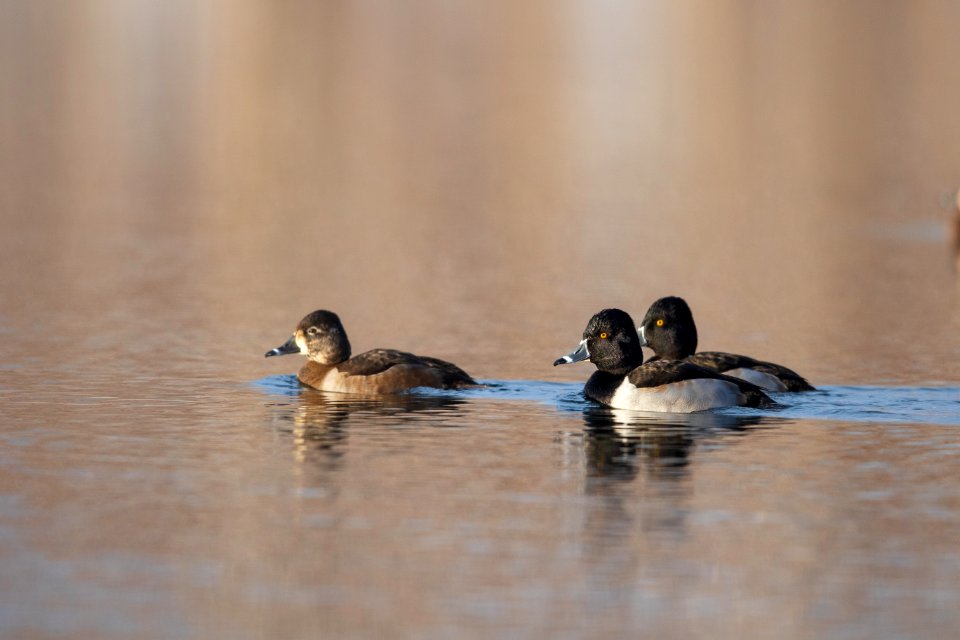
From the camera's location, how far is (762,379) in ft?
67.8

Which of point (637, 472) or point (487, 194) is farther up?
point (487, 194)

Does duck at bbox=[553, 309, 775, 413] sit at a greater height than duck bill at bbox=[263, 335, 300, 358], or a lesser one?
lesser

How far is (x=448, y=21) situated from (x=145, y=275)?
11424 cm

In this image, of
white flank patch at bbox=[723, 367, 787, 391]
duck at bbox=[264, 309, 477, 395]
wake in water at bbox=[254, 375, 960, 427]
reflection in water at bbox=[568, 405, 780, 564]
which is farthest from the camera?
duck at bbox=[264, 309, 477, 395]

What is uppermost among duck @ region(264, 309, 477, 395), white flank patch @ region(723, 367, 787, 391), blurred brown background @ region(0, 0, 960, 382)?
blurred brown background @ region(0, 0, 960, 382)

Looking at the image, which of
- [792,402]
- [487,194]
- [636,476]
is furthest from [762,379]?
[487,194]

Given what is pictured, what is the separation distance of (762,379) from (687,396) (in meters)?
1.40

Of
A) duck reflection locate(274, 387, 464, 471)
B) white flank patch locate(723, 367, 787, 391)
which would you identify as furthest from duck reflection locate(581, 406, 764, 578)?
duck reflection locate(274, 387, 464, 471)

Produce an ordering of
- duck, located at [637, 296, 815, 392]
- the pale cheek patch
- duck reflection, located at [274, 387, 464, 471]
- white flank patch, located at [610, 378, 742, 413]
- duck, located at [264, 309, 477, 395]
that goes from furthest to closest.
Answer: the pale cheek patch, duck, located at [637, 296, 815, 392], duck, located at [264, 309, 477, 395], white flank patch, located at [610, 378, 742, 413], duck reflection, located at [274, 387, 464, 471]

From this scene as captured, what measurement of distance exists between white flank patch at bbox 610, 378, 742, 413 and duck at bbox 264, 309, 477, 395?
6.79ft

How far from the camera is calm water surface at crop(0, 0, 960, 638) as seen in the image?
487 inches

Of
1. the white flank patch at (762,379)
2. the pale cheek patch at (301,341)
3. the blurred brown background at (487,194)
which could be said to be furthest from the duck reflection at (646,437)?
the pale cheek patch at (301,341)

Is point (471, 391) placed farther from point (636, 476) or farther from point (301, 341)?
point (636, 476)

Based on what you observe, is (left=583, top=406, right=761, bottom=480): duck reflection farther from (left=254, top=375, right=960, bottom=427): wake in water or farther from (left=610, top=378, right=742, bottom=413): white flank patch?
(left=610, top=378, right=742, bottom=413): white flank patch
